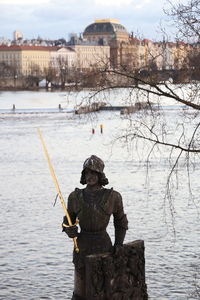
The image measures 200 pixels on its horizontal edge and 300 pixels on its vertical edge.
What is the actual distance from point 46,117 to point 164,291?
1616 inches

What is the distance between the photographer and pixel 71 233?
459cm

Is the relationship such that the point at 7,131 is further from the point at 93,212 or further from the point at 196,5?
the point at 93,212

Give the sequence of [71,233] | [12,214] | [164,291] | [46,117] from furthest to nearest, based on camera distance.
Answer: [46,117], [12,214], [164,291], [71,233]

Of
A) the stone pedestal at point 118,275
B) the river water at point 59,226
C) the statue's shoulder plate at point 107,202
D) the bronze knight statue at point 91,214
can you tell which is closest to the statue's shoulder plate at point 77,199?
the bronze knight statue at point 91,214

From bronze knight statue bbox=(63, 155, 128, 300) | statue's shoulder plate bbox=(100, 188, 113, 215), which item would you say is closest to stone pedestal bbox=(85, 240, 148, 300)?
bronze knight statue bbox=(63, 155, 128, 300)

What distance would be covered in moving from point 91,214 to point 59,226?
442 inches

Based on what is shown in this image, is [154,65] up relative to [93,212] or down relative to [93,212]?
up

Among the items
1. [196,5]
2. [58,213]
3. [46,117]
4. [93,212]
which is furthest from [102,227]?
[46,117]

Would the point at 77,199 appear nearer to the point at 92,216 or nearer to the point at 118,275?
the point at 92,216

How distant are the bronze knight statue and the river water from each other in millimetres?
4760

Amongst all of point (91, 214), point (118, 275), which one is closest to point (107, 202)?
point (91, 214)

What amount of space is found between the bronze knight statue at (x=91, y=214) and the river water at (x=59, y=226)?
476 centimetres

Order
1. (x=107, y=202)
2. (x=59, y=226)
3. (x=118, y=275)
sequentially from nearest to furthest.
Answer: (x=118, y=275) → (x=107, y=202) → (x=59, y=226)

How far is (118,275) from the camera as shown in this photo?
4.53 meters
